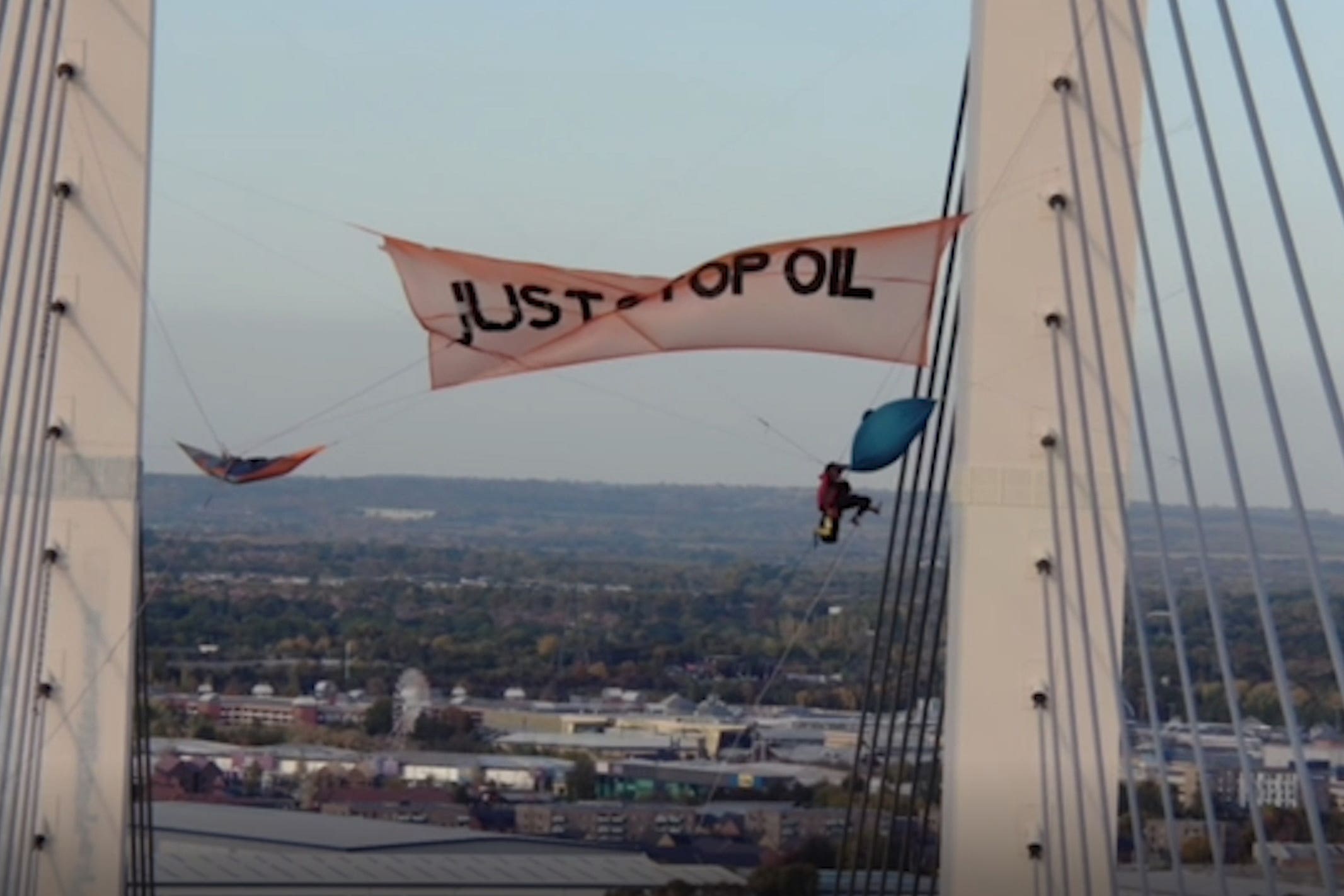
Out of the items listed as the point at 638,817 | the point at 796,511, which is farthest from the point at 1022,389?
the point at 796,511

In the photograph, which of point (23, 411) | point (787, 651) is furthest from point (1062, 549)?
point (23, 411)

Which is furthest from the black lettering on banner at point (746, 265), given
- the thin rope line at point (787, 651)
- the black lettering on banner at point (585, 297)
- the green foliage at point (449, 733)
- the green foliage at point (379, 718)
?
the green foliage at point (379, 718)

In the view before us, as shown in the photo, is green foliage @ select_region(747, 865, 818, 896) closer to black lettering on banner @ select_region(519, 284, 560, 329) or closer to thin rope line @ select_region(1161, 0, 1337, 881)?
black lettering on banner @ select_region(519, 284, 560, 329)

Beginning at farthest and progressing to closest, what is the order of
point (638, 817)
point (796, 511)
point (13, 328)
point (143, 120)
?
point (796, 511)
point (638, 817)
point (143, 120)
point (13, 328)

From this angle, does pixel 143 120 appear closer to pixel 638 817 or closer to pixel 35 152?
pixel 35 152

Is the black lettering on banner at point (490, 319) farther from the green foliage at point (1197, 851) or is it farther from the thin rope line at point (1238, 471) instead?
the green foliage at point (1197, 851)

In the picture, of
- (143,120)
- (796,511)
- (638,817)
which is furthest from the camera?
(796,511)
